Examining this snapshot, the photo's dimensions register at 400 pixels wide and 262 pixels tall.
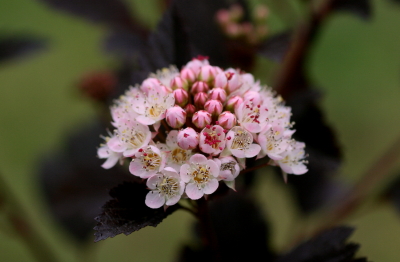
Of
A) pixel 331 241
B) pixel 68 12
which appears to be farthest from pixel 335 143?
pixel 68 12

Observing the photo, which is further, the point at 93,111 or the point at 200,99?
the point at 93,111

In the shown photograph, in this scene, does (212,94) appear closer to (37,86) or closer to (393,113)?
(393,113)

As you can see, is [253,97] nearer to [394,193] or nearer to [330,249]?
[330,249]

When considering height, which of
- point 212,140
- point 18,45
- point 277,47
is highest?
point 18,45

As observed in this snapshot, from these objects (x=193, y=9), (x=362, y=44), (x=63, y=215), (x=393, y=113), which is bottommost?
(x=63, y=215)

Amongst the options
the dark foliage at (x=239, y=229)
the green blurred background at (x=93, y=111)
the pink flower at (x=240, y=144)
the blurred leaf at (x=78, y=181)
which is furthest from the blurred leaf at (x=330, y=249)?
the green blurred background at (x=93, y=111)

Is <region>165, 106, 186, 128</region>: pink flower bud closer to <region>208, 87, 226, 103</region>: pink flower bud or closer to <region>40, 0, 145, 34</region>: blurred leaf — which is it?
<region>208, 87, 226, 103</region>: pink flower bud

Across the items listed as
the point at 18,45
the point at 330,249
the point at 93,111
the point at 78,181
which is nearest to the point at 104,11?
the point at 18,45

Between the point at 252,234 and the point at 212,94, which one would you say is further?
the point at 252,234
